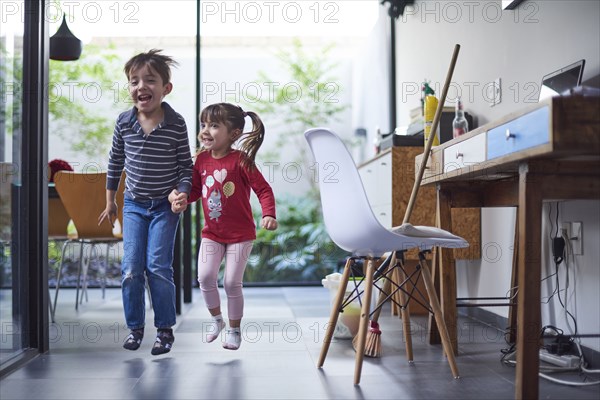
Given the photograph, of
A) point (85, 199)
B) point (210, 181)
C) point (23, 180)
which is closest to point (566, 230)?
point (210, 181)

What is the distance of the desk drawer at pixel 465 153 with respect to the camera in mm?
2100

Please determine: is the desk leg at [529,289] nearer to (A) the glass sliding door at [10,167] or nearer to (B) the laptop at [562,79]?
(B) the laptop at [562,79]

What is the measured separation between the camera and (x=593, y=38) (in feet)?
7.48

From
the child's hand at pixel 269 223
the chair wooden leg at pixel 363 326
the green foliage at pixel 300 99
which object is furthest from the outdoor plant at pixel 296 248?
the chair wooden leg at pixel 363 326

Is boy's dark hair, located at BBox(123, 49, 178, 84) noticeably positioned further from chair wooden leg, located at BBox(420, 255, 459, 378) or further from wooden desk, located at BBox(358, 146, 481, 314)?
wooden desk, located at BBox(358, 146, 481, 314)

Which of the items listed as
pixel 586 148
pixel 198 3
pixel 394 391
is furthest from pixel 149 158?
pixel 198 3

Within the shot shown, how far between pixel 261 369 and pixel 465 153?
37.7 inches

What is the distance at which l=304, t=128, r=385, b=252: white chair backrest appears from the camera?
2.12 metres

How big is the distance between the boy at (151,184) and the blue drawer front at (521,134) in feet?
3.45

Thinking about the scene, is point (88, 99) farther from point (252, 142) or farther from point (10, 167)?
point (252, 142)

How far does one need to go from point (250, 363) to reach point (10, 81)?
1270 mm

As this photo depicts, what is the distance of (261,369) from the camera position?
7.52 feet

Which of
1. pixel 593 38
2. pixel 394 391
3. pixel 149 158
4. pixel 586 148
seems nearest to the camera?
pixel 586 148

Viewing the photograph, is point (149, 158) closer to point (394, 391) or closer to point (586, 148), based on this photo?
point (394, 391)
